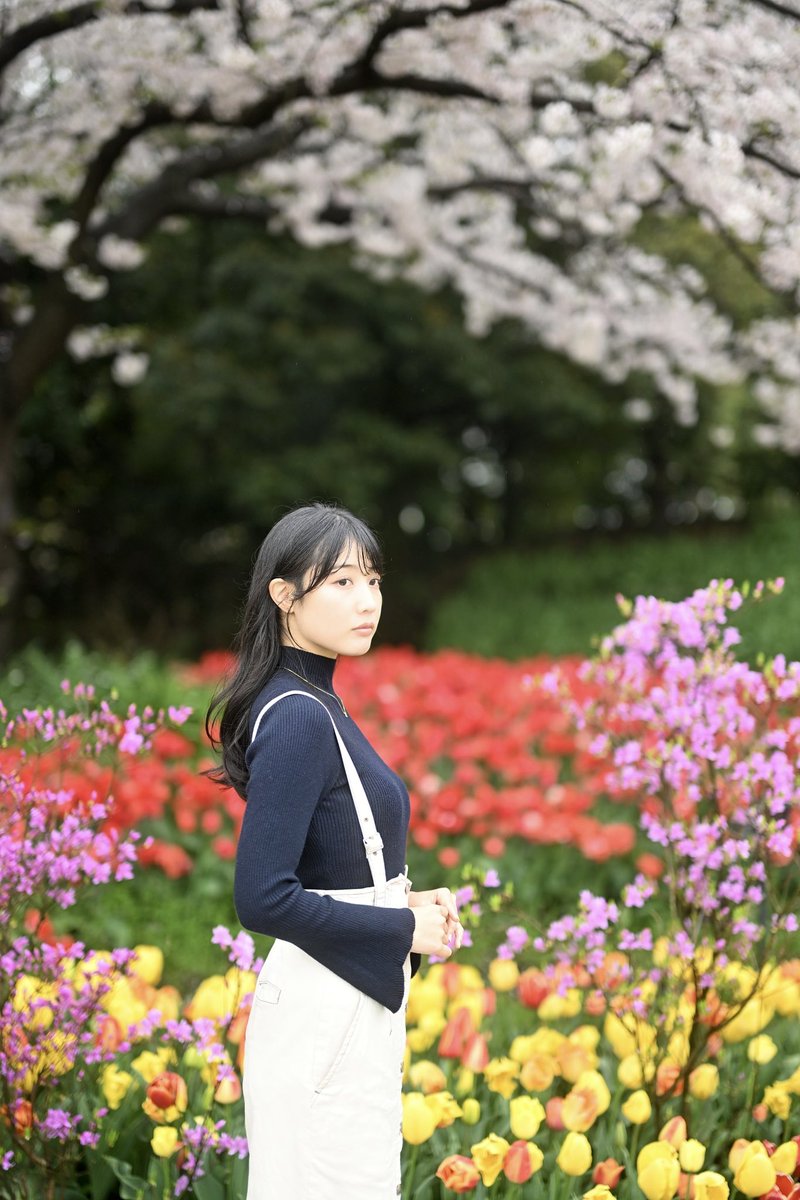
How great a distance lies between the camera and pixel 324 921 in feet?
5.39

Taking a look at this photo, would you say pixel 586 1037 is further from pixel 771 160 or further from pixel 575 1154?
pixel 771 160

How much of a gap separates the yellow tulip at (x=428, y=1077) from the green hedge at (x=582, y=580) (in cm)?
741

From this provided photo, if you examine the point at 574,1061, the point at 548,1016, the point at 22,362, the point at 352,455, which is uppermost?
Result: the point at 574,1061

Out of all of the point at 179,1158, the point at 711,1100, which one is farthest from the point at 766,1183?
the point at 179,1158

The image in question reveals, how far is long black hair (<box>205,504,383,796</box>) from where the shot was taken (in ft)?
6.09

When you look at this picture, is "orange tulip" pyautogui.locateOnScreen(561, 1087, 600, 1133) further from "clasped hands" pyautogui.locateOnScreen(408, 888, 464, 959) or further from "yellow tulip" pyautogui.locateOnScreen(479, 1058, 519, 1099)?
"clasped hands" pyautogui.locateOnScreen(408, 888, 464, 959)

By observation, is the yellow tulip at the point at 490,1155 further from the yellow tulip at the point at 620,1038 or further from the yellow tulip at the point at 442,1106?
the yellow tulip at the point at 620,1038

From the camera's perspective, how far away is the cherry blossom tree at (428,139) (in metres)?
3.89

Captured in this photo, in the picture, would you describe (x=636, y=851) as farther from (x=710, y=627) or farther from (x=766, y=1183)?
(x=766, y=1183)

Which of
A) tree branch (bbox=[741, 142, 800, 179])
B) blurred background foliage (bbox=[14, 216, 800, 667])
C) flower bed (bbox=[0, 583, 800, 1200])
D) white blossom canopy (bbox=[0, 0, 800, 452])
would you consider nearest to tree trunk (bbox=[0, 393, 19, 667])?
white blossom canopy (bbox=[0, 0, 800, 452])

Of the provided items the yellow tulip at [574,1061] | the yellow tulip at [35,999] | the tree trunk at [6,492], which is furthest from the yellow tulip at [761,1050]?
the tree trunk at [6,492]

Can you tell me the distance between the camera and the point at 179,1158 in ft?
7.37

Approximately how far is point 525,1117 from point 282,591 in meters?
1.09

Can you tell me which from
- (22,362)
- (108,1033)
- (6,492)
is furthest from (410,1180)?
(6,492)
